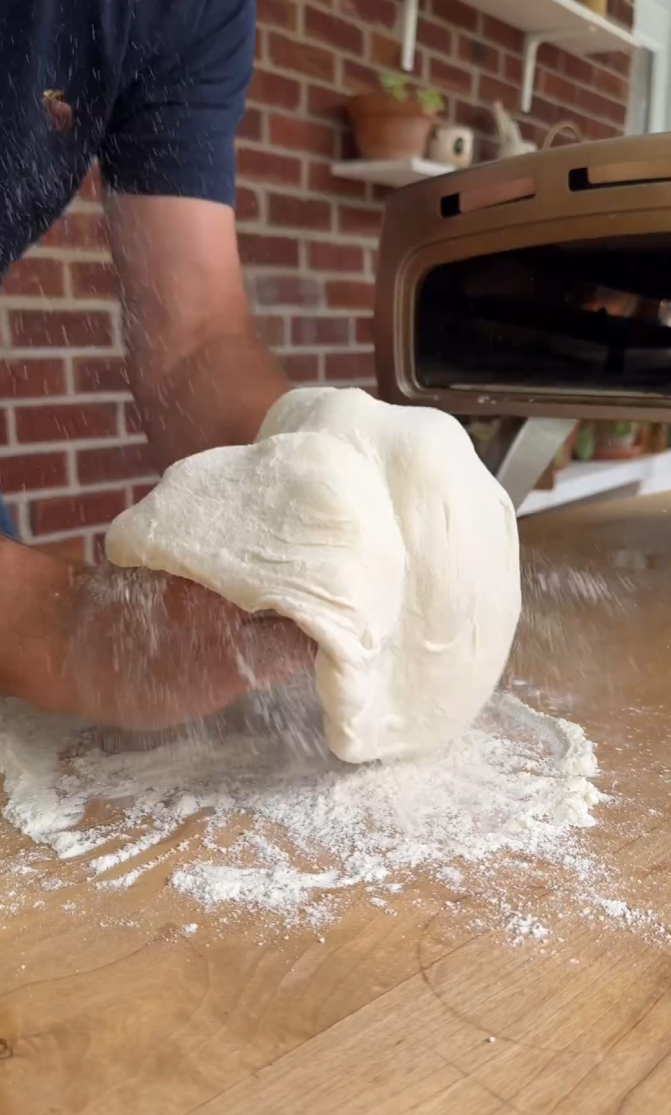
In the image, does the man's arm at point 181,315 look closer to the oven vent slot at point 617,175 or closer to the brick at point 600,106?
the oven vent slot at point 617,175

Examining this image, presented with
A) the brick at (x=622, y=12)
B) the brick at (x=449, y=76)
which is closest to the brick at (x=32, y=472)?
the brick at (x=449, y=76)

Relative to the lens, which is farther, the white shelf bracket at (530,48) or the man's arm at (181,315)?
the white shelf bracket at (530,48)

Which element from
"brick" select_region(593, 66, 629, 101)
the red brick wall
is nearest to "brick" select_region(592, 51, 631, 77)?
"brick" select_region(593, 66, 629, 101)

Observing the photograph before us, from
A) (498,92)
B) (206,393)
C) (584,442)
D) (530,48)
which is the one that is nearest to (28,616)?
(206,393)

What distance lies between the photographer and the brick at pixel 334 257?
1797mm

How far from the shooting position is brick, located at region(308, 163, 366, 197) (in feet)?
5.77

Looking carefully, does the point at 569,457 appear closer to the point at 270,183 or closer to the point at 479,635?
the point at 270,183

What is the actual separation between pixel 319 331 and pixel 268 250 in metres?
0.19

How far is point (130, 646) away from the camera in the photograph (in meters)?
0.63

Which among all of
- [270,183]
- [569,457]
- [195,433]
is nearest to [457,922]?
[195,433]

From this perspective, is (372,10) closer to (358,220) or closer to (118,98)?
(358,220)

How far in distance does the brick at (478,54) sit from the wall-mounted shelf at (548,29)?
0.06 metres

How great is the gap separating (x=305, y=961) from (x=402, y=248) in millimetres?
1069

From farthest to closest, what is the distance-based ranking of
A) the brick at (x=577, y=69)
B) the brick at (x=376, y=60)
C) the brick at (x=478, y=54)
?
1. the brick at (x=577, y=69)
2. the brick at (x=478, y=54)
3. the brick at (x=376, y=60)
